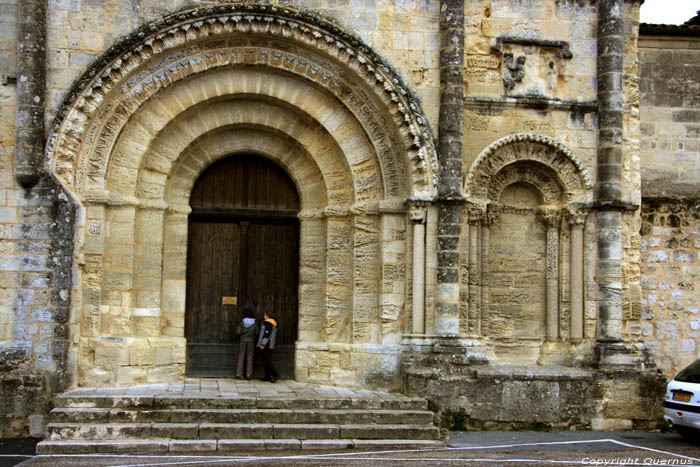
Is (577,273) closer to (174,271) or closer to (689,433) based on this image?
(689,433)

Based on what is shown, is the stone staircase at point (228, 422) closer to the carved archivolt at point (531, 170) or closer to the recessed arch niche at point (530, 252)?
the recessed arch niche at point (530, 252)

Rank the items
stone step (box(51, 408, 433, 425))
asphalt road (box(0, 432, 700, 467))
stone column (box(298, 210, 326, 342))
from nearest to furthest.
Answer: asphalt road (box(0, 432, 700, 467)) → stone step (box(51, 408, 433, 425)) → stone column (box(298, 210, 326, 342))

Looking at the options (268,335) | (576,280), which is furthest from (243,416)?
(576,280)

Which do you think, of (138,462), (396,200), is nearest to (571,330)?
(396,200)

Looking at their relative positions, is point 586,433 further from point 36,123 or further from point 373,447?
point 36,123

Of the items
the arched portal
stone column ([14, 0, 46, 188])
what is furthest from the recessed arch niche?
stone column ([14, 0, 46, 188])

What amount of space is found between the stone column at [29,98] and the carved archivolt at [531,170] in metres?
5.85

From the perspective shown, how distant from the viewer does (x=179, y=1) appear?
39.5 ft

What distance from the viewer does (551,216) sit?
12789mm

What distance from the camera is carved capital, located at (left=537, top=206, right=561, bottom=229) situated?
1279cm

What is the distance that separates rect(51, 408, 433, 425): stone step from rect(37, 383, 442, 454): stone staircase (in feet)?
0.04

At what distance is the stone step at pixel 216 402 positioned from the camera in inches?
427

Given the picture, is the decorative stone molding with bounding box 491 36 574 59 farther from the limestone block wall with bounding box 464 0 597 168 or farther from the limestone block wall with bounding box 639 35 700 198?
the limestone block wall with bounding box 639 35 700 198

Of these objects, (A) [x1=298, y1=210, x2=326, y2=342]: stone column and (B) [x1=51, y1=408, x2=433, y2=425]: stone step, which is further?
(A) [x1=298, y1=210, x2=326, y2=342]: stone column
